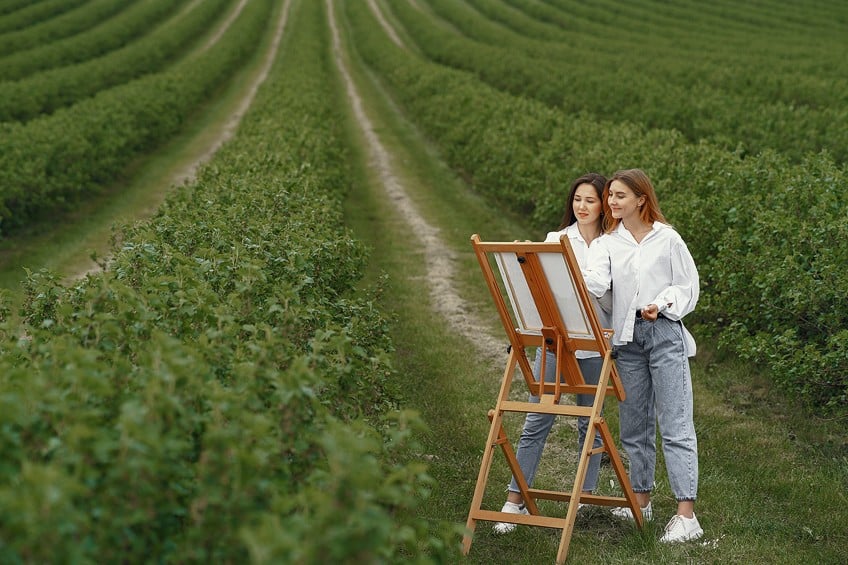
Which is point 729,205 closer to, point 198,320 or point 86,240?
point 198,320

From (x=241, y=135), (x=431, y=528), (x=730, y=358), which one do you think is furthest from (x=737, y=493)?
(x=241, y=135)

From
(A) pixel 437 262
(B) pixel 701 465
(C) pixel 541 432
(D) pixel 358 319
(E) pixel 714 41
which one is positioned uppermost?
(D) pixel 358 319

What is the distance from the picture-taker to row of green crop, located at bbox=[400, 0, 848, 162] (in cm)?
1806

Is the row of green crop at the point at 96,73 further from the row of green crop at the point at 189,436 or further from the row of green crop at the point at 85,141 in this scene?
the row of green crop at the point at 189,436

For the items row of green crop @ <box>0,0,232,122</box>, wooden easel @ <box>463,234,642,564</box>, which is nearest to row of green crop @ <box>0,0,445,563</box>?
wooden easel @ <box>463,234,642,564</box>

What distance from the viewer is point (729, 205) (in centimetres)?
998

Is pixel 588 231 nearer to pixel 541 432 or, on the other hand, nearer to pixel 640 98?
pixel 541 432

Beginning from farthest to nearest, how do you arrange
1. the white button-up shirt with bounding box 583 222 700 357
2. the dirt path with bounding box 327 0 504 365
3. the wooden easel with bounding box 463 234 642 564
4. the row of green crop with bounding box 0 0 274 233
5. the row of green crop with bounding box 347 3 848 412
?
the row of green crop with bounding box 0 0 274 233 < the dirt path with bounding box 327 0 504 365 < the row of green crop with bounding box 347 3 848 412 < the white button-up shirt with bounding box 583 222 700 357 < the wooden easel with bounding box 463 234 642 564

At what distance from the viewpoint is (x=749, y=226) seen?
31.5 ft

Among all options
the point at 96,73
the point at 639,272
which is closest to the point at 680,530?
the point at 639,272

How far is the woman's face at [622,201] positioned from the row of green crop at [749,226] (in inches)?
92.9

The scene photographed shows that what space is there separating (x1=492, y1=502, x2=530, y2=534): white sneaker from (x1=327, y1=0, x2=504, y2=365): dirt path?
402 centimetres

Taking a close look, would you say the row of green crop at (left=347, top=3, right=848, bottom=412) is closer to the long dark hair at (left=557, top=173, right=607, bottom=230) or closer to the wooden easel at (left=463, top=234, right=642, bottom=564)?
the long dark hair at (left=557, top=173, right=607, bottom=230)

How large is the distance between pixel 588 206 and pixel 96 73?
29.9m
